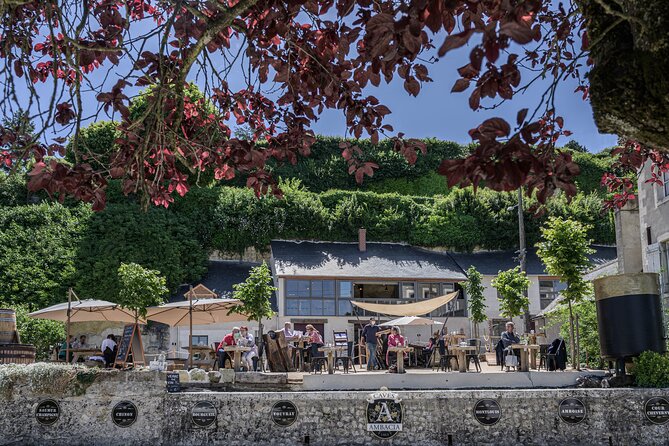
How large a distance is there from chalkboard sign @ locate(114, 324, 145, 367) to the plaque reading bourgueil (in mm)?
6732

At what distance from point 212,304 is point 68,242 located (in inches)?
513

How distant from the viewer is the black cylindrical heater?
1315 centimetres

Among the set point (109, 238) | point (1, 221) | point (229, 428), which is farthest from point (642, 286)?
point (1, 221)

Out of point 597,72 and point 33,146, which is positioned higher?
point 33,146

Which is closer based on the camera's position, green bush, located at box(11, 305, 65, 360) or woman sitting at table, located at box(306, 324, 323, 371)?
woman sitting at table, located at box(306, 324, 323, 371)

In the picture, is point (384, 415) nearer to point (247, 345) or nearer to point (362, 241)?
point (247, 345)

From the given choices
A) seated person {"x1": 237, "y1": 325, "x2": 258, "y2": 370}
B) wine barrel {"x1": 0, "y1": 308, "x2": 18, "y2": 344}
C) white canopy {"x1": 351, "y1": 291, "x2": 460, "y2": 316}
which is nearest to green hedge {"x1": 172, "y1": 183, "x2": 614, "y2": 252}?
white canopy {"x1": 351, "y1": 291, "x2": 460, "y2": 316}

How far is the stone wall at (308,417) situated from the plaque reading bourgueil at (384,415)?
109 millimetres

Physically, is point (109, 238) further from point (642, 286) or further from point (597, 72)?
point (597, 72)

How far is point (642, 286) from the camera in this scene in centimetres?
1341

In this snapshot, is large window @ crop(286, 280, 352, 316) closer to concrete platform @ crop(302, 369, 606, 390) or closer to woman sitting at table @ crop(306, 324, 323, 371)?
woman sitting at table @ crop(306, 324, 323, 371)

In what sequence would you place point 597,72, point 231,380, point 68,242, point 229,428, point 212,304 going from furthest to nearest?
1. point 68,242
2. point 212,304
3. point 231,380
4. point 229,428
5. point 597,72

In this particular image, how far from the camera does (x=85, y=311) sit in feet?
63.6

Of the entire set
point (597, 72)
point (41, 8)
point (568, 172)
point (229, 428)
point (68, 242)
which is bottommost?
point (229, 428)
